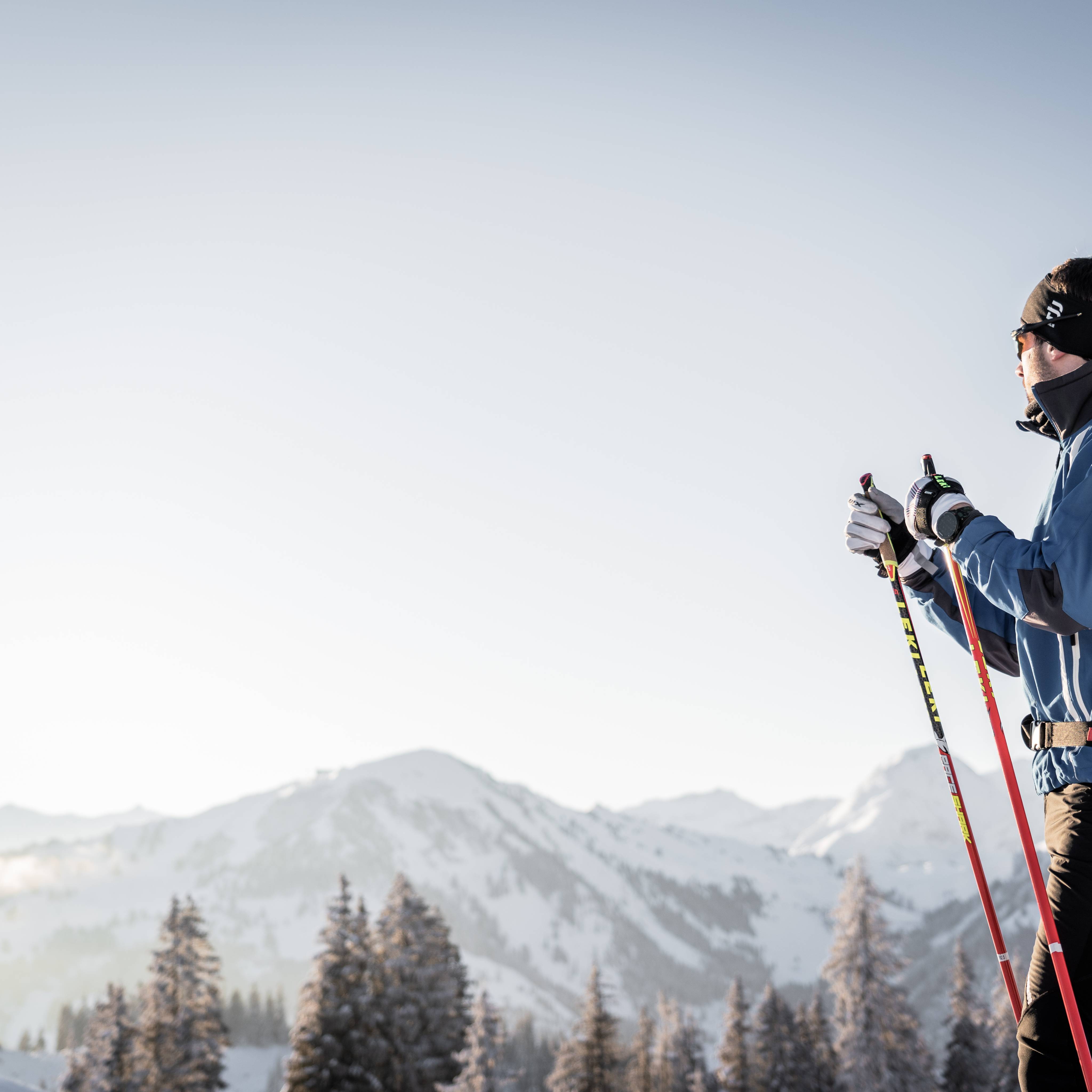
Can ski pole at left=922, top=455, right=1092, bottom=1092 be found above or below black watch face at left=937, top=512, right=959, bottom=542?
below

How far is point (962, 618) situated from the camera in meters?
3.78

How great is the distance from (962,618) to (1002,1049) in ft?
140

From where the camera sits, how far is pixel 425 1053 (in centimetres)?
3030

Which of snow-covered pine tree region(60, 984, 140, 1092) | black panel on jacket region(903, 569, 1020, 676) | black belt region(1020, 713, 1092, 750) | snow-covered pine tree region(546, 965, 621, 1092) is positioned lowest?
snow-covered pine tree region(546, 965, 621, 1092)

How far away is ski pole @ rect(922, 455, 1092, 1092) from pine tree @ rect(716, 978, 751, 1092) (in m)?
32.7

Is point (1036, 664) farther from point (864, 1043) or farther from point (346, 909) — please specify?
point (864, 1043)

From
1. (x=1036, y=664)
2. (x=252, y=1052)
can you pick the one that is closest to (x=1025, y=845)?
(x=1036, y=664)

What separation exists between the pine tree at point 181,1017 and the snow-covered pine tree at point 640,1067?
1984cm

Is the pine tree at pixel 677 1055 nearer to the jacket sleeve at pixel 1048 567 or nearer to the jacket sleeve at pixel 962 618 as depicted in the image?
the jacket sleeve at pixel 962 618

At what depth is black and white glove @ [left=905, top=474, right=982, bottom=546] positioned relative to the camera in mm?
3207

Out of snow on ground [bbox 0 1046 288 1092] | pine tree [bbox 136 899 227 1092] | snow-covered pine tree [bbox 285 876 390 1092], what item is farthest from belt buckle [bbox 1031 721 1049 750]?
snow on ground [bbox 0 1046 288 1092]

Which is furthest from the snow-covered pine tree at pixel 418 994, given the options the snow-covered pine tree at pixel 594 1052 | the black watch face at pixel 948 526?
the black watch face at pixel 948 526

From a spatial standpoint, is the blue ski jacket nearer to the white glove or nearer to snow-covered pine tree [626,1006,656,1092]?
the white glove

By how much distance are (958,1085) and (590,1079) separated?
15.6 m
